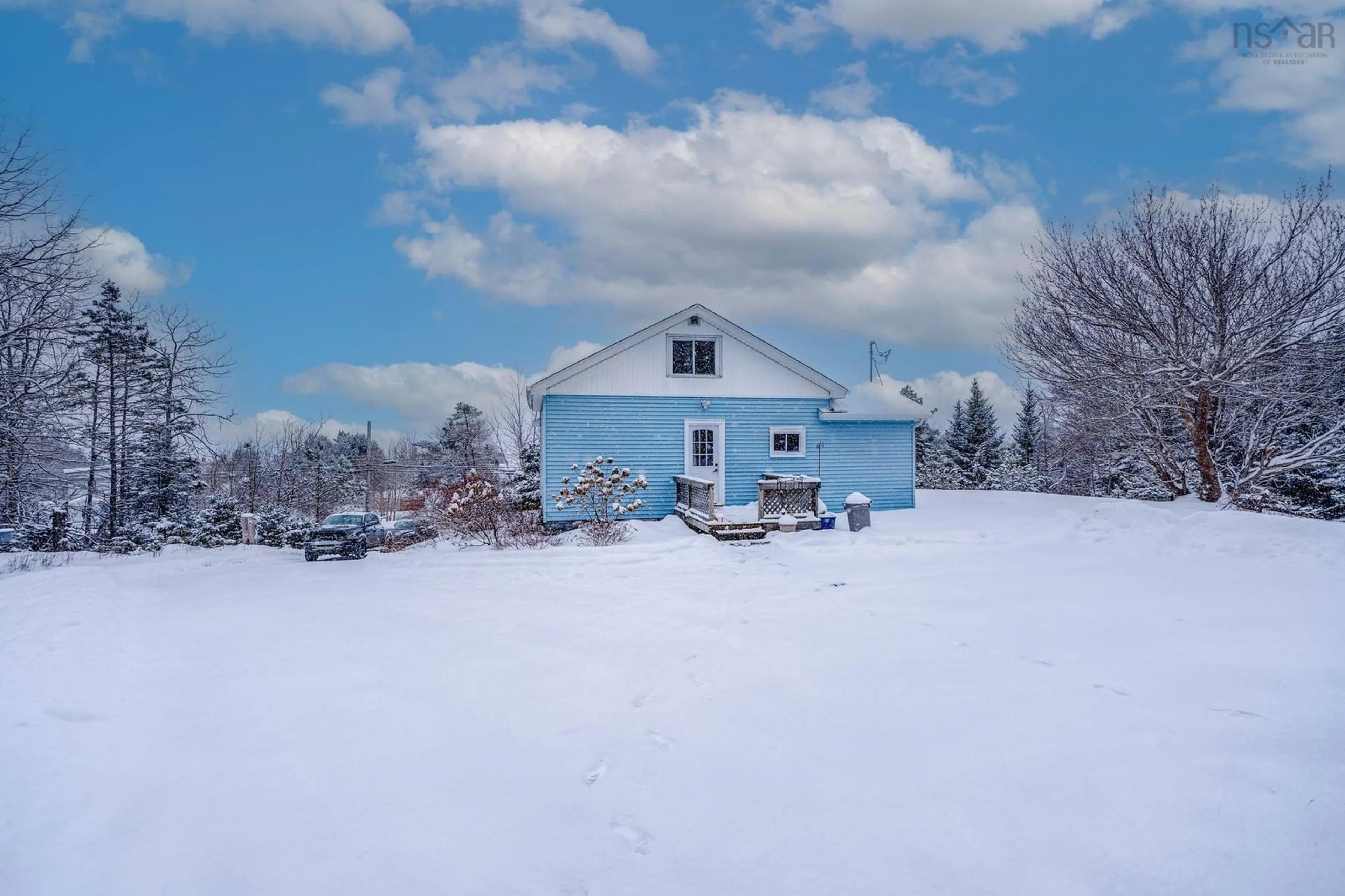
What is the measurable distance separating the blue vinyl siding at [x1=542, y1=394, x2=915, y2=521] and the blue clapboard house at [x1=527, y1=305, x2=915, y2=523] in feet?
0.08

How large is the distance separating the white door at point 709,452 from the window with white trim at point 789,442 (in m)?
1.39

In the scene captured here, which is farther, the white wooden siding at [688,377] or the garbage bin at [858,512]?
the white wooden siding at [688,377]

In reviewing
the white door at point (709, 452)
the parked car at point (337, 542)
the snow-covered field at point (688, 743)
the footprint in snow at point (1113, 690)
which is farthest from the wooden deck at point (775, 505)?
the footprint in snow at point (1113, 690)

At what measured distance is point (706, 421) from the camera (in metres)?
17.7

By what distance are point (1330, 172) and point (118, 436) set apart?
1057 inches

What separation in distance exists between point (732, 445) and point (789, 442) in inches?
62.0

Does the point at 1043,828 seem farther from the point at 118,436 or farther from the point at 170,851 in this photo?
the point at 118,436

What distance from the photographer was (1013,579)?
8.90 m

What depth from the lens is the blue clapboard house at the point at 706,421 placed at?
1711 cm

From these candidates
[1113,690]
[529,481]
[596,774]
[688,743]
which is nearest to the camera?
[596,774]

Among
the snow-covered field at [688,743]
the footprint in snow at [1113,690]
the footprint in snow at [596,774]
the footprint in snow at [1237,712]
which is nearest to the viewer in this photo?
the snow-covered field at [688,743]

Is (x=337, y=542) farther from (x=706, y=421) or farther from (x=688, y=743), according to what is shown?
(x=688, y=743)

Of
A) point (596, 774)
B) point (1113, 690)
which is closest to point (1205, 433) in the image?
point (1113, 690)

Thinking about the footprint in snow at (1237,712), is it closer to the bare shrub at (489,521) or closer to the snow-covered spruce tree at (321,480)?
the bare shrub at (489,521)
